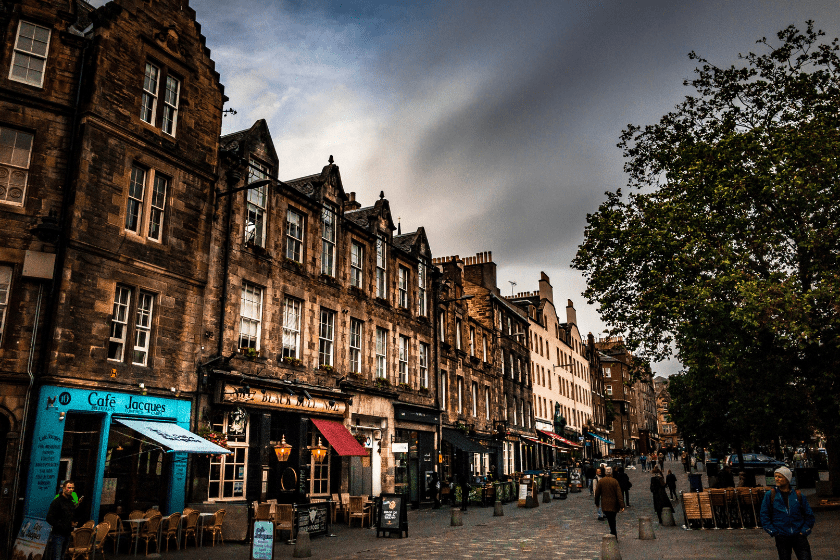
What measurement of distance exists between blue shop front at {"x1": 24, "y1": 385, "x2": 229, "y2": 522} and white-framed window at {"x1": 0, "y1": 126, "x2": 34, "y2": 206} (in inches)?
179

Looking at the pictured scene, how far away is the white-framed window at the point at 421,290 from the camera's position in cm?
3055

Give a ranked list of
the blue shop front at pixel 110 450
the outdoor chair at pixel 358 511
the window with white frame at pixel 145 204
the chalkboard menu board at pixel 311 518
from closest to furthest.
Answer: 1. the blue shop front at pixel 110 450
2. the chalkboard menu board at pixel 311 518
3. the window with white frame at pixel 145 204
4. the outdoor chair at pixel 358 511

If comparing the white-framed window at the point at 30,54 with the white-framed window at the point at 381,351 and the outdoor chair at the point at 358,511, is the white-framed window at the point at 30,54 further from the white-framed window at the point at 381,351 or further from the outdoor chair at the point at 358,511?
the white-framed window at the point at 381,351

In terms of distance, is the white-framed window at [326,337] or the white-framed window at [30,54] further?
the white-framed window at [326,337]

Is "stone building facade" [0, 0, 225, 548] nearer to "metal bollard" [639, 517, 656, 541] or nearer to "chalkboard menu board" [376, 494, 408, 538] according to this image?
"chalkboard menu board" [376, 494, 408, 538]

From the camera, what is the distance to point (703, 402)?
2683 centimetres

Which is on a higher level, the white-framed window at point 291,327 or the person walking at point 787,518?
the white-framed window at point 291,327

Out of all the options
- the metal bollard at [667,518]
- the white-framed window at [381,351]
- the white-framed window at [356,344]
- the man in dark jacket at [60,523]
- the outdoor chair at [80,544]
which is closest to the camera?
the man in dark jacket at [60,523]

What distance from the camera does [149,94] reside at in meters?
17.6

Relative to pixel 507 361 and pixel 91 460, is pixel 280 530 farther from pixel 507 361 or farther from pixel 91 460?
pixel 507 361

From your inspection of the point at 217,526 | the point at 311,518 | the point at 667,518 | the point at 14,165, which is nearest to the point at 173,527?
the point at 217,526

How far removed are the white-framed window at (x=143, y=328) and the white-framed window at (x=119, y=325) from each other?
0.28 m

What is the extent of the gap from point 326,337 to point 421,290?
860 centimetres

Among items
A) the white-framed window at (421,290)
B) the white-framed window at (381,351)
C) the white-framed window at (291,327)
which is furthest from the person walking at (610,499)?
the white-framed window at (421,290)
